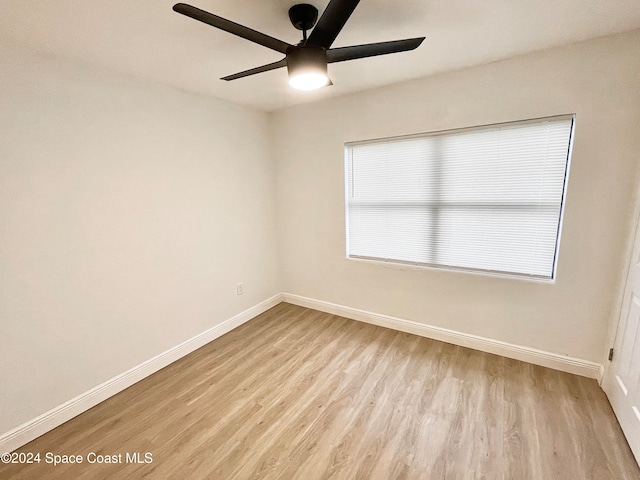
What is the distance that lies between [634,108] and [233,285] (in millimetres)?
3408

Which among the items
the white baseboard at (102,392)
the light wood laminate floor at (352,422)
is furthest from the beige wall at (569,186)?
the white baseboard at (102,392)

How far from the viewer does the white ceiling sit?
137 cm

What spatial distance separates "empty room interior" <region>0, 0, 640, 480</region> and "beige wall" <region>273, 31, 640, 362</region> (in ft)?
0.05

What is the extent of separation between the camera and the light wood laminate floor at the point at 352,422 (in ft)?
4.95

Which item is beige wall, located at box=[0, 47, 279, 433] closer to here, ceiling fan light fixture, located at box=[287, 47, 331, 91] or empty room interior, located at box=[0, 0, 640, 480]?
empty room interior, located at box=[0, 0, 640, 480]

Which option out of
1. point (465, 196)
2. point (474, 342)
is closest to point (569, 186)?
point (465, 196)

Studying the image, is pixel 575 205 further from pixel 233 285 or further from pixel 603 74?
pixel 233 285

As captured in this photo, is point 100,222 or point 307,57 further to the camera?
point 100,222

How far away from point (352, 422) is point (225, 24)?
2.21 metres

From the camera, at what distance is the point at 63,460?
5.26ft

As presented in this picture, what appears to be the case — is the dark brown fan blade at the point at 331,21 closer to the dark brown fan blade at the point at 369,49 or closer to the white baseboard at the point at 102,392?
the dark brown fan blade at the point at 369,49

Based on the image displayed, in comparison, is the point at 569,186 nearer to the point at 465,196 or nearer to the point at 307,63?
the point at 465,196

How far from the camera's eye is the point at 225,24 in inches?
44.2

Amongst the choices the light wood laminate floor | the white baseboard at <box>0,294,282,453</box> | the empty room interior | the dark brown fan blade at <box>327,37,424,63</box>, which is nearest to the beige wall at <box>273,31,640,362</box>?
the empty room interior
